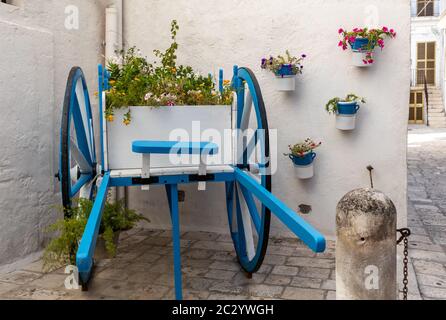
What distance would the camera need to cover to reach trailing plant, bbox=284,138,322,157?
15.2 ft

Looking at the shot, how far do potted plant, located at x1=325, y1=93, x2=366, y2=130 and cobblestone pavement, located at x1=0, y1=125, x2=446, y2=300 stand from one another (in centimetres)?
114

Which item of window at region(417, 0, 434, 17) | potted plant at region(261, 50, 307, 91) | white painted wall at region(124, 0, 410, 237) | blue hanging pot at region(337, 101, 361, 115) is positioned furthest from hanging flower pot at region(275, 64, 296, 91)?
window at region(417, 0, 434, 17)

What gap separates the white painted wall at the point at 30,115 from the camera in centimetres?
381

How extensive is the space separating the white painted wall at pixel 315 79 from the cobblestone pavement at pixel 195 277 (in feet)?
2.02

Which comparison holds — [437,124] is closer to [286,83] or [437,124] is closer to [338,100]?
[338,100]

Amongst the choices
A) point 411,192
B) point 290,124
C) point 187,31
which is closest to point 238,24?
point 187,31

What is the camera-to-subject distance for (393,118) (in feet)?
14.9

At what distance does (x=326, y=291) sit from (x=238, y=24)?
2.77 m

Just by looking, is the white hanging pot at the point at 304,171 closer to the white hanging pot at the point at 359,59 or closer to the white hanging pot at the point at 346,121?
the white hanging pot at the point at 346,121

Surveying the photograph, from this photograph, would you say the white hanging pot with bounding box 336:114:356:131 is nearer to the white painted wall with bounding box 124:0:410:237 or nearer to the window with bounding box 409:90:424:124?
the white painted wall with bounding box 124:0:410:237

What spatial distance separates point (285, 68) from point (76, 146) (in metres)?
2.10

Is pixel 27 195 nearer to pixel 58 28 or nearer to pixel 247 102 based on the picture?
pixel 58 28

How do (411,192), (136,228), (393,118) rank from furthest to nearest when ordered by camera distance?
1. (411,192)
2. (136,228)
3. (393,118)

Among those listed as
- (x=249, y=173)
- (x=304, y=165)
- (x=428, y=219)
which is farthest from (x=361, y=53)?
(x=428, y=219)
